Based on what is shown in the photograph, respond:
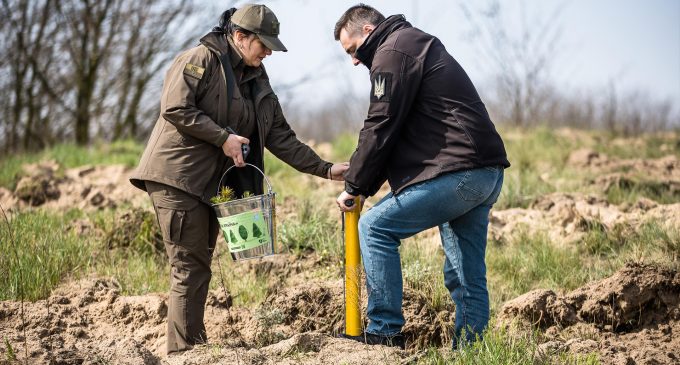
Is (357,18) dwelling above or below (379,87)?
above

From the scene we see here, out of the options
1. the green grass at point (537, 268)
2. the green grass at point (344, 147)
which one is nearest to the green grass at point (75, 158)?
the green grass at point (344, 147)

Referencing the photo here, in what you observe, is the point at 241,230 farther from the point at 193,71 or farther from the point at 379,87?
the point at 379,87

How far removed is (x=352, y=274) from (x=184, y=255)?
3.24 feet

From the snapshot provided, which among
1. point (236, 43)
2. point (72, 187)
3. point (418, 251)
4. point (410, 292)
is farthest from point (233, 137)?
point (72, 187)

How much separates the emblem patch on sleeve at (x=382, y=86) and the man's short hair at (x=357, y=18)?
1.34ft

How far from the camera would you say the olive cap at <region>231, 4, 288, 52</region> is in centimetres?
441

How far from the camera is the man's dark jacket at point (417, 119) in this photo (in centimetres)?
404

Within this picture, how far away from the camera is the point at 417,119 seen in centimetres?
416

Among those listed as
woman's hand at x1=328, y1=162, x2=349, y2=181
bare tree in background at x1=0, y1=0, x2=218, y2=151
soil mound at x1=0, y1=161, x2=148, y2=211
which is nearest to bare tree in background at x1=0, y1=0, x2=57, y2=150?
bare tree in background at x1=0, y1=0, x2=218, y2=151

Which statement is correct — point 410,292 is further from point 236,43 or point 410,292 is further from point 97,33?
point 97,33

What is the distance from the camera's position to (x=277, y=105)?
4879 millimetres

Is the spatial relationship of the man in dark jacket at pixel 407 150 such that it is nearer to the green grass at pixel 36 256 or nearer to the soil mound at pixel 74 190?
the green grass at pixel 36 256

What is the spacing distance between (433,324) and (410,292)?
0.29m

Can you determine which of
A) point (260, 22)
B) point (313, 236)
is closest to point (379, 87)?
point (260, 22)
